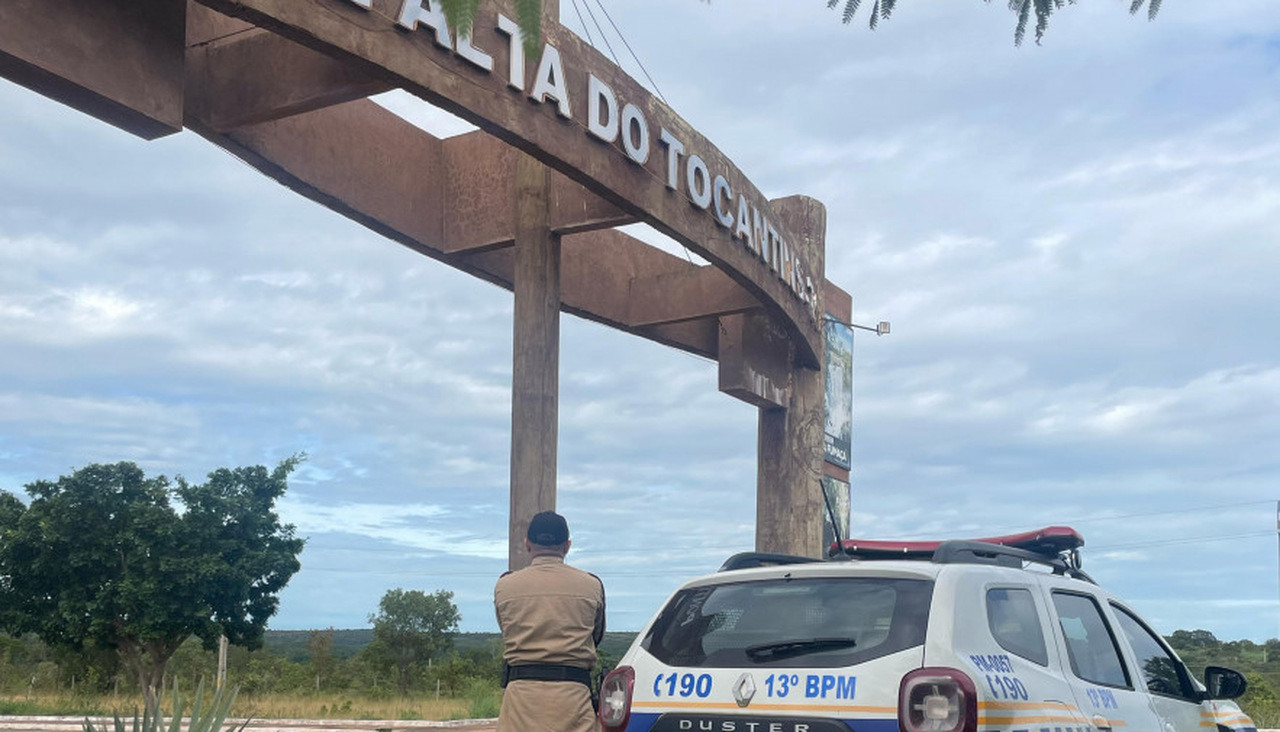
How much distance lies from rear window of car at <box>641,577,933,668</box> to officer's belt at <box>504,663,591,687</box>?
2.02 ft

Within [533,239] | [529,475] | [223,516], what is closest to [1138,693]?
[529,475]

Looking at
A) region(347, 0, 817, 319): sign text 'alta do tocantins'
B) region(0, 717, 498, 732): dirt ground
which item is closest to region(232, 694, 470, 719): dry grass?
region(0, 717, 498, 732): dirt ground

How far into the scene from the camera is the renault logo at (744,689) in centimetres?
574

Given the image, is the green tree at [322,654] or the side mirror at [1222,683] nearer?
the side mirror at [1222,683]

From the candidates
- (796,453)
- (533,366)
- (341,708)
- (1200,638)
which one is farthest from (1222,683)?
(1200,638)

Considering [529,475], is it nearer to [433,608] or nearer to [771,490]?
[771,490]

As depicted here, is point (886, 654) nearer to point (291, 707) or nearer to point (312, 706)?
point (291, 707)

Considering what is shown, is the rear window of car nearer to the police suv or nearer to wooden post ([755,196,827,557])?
the police suv

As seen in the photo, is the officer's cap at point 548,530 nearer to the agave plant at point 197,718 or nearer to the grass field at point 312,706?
the agave plant at point 197,718

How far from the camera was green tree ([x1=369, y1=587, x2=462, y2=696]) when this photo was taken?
51.4 metres

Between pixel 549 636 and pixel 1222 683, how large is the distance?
12.3 ft

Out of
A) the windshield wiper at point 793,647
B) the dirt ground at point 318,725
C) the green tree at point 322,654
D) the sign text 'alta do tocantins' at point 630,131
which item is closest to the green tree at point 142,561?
the dirt ground at point 318,725

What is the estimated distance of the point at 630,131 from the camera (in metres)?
16.7

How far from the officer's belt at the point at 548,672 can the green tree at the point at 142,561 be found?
30.4m
